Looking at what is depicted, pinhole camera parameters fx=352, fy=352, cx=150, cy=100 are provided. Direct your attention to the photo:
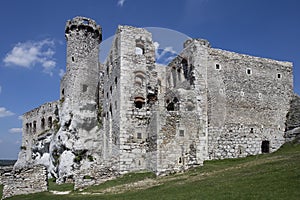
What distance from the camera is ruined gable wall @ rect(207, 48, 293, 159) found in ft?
118

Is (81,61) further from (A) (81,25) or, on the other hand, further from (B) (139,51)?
(B) (139,51)

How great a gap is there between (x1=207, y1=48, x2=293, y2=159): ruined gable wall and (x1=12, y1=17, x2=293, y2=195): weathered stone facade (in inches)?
4.2

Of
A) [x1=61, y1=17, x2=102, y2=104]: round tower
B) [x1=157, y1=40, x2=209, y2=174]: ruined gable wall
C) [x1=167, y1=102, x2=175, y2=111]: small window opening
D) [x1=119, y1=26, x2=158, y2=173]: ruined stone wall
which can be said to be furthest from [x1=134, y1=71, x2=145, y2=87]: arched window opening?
[x1=61, y1=17, x2=102, y2=104]: round tower

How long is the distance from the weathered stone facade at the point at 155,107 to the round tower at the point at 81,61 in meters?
0.12

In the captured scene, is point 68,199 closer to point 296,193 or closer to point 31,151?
point 296,193

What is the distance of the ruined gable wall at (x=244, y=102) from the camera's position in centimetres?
3594

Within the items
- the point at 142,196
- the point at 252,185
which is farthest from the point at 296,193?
the point at 142,196

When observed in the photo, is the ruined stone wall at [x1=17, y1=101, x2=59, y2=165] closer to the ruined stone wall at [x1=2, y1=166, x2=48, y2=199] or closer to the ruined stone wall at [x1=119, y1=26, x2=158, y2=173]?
the ruined stone wall at [x1=119, y1=26, x2=158, y2=173]

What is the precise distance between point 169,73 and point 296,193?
1068 inches

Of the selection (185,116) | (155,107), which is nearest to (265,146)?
(185,116)

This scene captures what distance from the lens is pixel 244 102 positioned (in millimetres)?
37844

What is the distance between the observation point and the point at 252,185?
1734cm

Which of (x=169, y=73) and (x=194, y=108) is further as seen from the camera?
(x=169, y=73)

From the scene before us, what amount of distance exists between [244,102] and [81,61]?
1910cm
